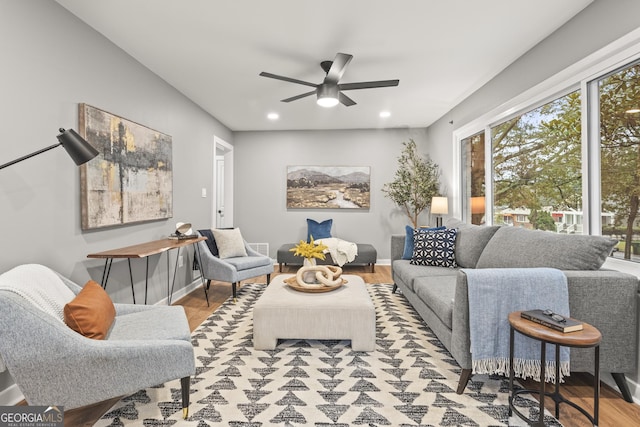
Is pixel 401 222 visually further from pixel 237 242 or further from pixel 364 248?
pixel 237 242

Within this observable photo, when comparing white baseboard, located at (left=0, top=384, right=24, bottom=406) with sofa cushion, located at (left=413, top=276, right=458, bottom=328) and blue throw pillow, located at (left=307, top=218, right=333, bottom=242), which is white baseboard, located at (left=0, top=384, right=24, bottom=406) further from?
blue throw pillow, located at (left=307, top=218, right=333, bottom=242)

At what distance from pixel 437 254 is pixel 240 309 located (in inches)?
85.4

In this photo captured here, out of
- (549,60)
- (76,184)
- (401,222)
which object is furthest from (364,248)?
(76,184)

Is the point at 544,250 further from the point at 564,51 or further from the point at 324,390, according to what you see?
the point at 324,390

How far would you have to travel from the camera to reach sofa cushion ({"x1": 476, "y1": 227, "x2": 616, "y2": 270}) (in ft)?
6.73

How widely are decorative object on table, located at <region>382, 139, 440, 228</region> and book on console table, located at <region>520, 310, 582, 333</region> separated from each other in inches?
153

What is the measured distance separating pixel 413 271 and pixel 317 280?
1048 millimetres

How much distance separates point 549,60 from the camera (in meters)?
2.71

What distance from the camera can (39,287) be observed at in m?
1.71

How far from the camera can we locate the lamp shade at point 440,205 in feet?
16.3

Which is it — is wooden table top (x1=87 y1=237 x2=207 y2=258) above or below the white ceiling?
below

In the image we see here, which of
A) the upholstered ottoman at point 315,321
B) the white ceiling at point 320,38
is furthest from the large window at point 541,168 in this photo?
the upholstered ottoman at point 315,321

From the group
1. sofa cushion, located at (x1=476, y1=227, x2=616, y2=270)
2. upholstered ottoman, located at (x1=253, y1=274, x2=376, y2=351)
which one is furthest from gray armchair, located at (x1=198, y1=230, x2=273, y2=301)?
sofa cushion, located at (x1=476, y1=227, x2=616, y2=270)

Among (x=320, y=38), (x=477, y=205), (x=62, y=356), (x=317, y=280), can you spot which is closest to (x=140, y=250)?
(x=62, y=356)
